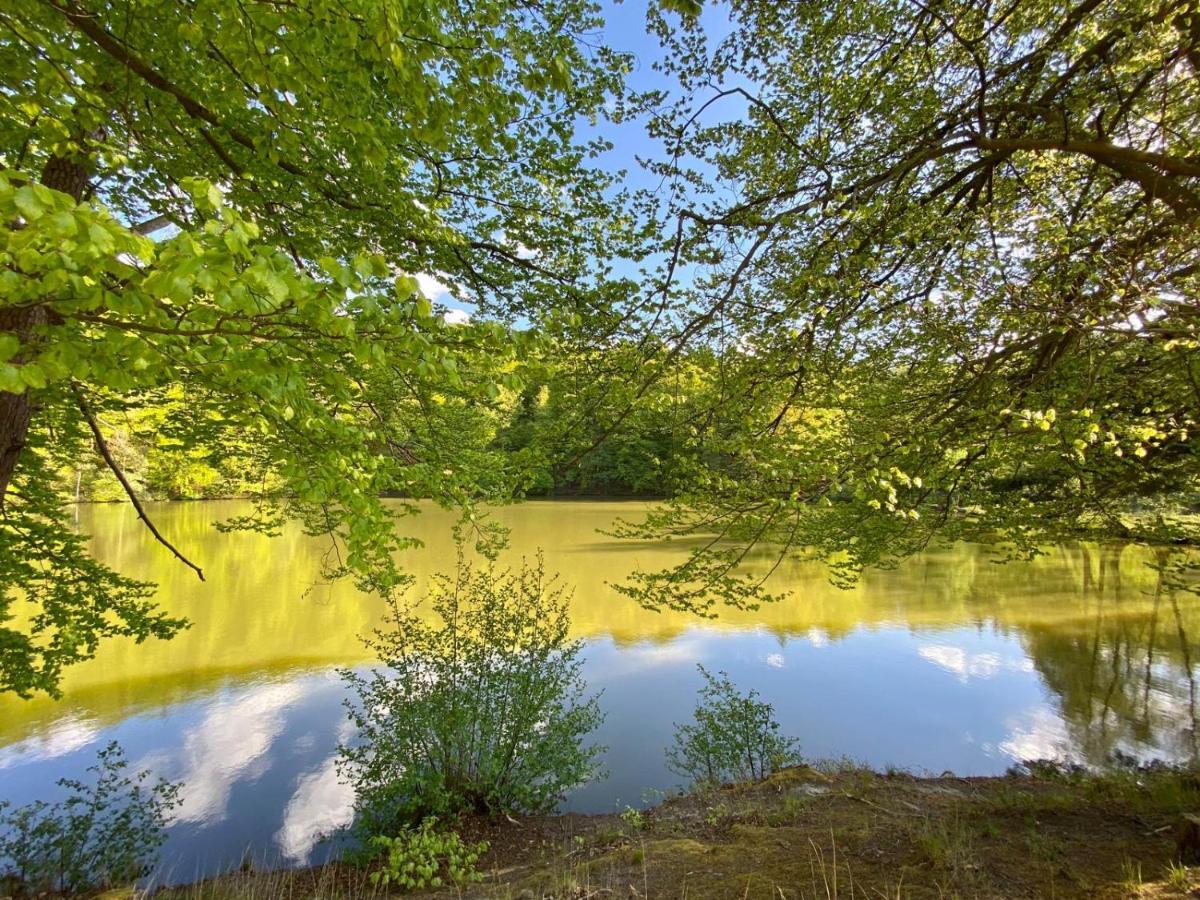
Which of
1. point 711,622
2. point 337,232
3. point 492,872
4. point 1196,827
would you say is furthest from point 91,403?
point 711,622

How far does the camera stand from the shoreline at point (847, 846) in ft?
9.42

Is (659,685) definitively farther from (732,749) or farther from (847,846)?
(847,846)

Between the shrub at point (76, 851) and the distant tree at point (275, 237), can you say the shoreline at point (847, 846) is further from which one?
the distant tree at point (275, 237)

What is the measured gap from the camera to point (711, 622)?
11.1 m

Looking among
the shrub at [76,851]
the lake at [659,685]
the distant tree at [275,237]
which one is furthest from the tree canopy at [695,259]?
the lake at [659,685]

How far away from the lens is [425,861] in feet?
12.3

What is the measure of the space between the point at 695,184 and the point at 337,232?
8.72 feet

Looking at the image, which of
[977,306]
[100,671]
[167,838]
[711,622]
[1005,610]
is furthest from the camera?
[1005,610]

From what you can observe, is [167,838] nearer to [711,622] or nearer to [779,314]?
[779,314]

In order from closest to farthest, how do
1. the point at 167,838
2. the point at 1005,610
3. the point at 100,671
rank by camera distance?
the point at 167,838 → the point at 100,671 → the point at 1005,610

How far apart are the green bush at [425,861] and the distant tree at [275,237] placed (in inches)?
77.0

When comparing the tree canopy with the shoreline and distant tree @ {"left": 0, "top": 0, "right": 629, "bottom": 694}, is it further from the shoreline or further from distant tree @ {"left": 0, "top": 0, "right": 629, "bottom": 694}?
the shoreline

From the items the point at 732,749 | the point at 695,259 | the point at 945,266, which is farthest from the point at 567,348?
the point at 732,749

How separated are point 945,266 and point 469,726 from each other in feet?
18.1
